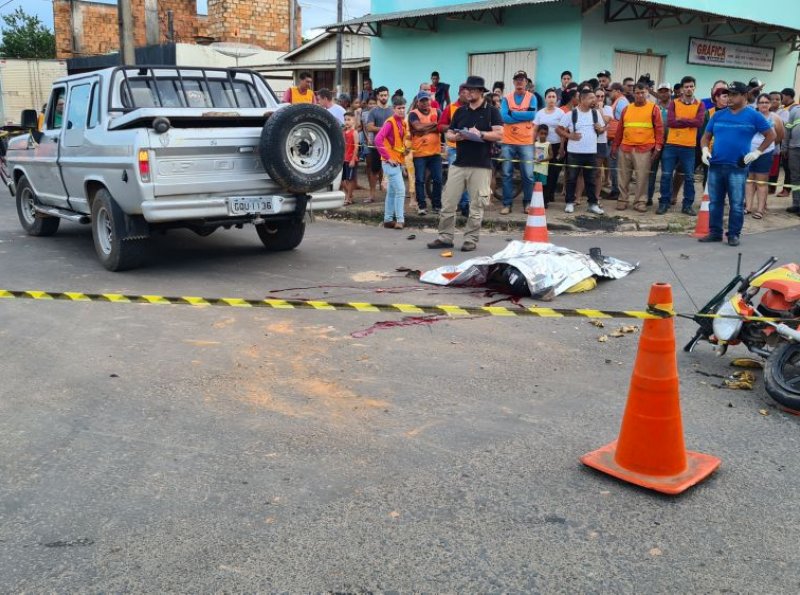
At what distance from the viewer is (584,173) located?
11938 mm

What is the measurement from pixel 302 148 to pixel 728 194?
5.60m

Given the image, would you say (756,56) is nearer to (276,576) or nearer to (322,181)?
(322,181)

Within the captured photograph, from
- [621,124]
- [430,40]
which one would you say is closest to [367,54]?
[430,40]

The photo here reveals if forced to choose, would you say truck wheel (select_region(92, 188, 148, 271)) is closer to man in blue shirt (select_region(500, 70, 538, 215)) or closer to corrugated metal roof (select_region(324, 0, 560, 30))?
man in blue shirt (select_region(500, 70, 538, 215))

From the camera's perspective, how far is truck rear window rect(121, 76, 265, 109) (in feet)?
26.9

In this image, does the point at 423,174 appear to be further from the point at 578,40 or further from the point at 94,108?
the point at 94,108

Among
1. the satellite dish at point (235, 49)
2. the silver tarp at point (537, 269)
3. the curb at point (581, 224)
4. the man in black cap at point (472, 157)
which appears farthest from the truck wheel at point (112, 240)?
the satellite dish at point (235, 49)

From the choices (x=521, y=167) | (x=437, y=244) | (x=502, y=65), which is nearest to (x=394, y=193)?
(x=437, y=244)

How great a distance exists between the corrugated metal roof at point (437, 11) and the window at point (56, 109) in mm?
8389

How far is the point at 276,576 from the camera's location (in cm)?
279

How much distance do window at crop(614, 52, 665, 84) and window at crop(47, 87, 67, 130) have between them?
10.7 m

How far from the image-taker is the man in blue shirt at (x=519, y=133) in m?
11.8

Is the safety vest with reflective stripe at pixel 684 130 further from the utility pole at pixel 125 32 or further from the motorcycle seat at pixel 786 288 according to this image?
the utility pole at pixel 125 32

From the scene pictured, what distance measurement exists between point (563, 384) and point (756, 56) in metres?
16.6
